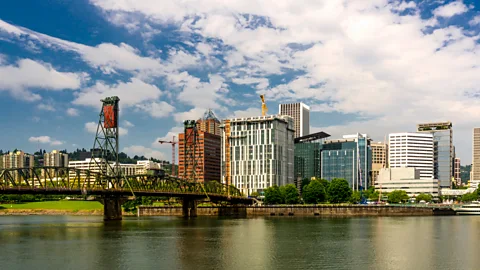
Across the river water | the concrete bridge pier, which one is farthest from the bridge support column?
the river water

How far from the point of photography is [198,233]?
122 metres

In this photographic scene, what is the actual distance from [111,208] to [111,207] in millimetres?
320

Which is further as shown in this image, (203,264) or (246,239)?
(246,239)

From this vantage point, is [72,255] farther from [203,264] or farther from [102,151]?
[102,151]

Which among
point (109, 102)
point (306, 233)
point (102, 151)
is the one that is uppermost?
point (109, 102)

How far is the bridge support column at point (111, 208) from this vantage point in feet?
554

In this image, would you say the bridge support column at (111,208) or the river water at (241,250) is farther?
the bridge support column at (111,208)

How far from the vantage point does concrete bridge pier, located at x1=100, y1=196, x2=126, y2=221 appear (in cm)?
16900

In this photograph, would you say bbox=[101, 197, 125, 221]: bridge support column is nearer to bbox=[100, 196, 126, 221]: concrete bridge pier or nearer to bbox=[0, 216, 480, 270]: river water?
bbox=[100, 196, 126, 221]: concrete bridge pier

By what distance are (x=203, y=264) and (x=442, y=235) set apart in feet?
207

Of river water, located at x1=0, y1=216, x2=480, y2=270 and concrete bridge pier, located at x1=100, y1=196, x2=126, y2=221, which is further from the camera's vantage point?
concrete bridge pier, located at x1=100, y1=196, x2=126, y2=221

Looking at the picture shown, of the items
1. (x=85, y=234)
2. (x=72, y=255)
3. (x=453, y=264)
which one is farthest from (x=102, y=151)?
(x=453, y=264)

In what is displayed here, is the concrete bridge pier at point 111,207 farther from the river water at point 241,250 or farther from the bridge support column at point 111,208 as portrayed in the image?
the river water at point 241,250

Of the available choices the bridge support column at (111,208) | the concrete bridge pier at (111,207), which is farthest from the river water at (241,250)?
the bridge support column at (111,208)
